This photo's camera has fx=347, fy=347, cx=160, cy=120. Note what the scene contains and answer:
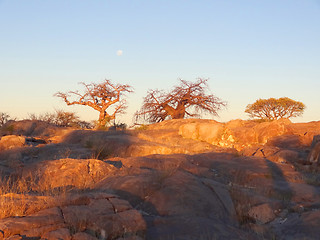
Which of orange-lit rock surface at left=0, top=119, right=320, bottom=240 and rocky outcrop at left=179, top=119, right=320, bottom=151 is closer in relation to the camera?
orange-lit rock surface at left=0, top=119, right=320, bottom=240

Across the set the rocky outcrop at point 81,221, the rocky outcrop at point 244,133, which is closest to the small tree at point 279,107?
the rocky outcrop at point 244,133

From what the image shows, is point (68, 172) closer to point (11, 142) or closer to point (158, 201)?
point (158, 201)

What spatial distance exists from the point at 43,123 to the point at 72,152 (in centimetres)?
1201

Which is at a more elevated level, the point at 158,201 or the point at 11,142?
the point at 11,142

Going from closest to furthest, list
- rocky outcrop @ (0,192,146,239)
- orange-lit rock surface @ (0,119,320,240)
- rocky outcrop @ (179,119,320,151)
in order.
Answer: rocky outcrop @ (0,192,146,239)
orange-lit rock surface @ (0,119,320,240)
rocky outcrop @ (179,119,320,151)

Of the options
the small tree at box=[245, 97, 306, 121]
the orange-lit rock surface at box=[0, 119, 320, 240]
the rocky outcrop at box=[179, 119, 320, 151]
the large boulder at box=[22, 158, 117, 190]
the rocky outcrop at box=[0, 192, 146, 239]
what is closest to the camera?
the rocky outcrop at box=[0, 192, 146, 239]

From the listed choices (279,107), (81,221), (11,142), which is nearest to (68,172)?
(81,221)

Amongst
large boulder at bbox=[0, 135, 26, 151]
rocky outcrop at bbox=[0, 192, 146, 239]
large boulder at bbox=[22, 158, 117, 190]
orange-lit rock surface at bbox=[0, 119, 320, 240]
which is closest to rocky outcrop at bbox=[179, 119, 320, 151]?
orange-lit rock surface at bbox=[0, 119, 320, 240]

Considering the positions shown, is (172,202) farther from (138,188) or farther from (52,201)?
(52,201)

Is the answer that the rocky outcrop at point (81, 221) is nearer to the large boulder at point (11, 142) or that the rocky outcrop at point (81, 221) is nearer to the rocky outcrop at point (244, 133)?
the large boulder at point (11, 142)

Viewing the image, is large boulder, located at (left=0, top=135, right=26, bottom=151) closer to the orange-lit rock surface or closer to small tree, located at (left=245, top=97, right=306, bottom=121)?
the orange-lit rock surface

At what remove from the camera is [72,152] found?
13.4 meters

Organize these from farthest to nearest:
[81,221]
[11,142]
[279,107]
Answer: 1. [279,107]
2. [11,142]
3. [81,221]

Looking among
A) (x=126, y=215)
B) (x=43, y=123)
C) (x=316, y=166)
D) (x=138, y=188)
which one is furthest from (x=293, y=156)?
(x=43, y=123)
